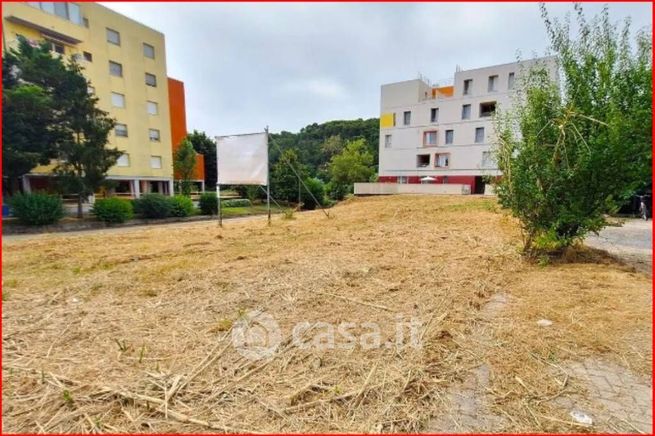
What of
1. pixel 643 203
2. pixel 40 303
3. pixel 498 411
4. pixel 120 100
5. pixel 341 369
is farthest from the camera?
pixel 120 100

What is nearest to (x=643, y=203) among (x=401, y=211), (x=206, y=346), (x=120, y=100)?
(x=401, y=211)

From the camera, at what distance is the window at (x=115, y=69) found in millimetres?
22438

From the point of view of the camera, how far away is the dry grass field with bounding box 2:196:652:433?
6.31 ft

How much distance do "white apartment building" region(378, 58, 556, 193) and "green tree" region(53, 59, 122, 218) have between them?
978 inches

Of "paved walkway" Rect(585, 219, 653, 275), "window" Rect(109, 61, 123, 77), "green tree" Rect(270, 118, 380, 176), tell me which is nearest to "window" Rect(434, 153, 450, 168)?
"green tree" Rect(270, 118, 380, 176)

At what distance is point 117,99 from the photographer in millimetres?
22781

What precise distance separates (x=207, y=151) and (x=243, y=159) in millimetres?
31650

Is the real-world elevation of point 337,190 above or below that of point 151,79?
below

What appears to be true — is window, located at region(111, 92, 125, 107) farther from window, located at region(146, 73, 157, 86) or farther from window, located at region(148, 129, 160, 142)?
window, located at region(146, 73, 157, 86)

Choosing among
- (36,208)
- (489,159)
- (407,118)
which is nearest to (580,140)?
(489,159)

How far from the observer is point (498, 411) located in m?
1.98

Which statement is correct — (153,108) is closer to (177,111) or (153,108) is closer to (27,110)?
(177,111)

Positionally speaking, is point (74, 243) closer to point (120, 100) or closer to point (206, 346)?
point (206, 346)

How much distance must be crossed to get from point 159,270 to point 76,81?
12522 millimetres
